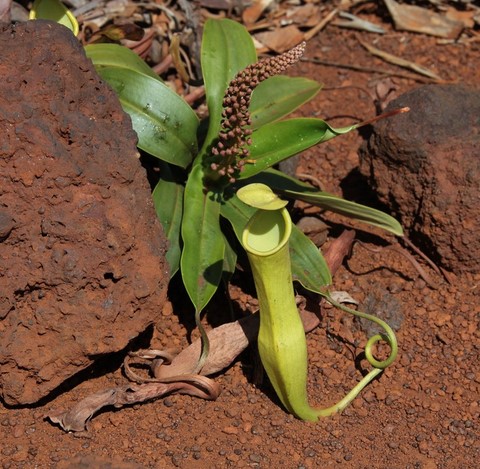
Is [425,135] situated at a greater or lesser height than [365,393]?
greater

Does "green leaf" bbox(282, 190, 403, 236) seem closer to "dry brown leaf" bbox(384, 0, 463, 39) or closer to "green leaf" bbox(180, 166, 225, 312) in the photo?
"green leaf" bbox(180, 166, 225, 312)

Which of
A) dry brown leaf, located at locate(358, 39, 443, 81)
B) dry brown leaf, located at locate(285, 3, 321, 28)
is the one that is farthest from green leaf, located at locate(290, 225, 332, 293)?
dry brown leaf, located at locate(285, 3, 321, 28)

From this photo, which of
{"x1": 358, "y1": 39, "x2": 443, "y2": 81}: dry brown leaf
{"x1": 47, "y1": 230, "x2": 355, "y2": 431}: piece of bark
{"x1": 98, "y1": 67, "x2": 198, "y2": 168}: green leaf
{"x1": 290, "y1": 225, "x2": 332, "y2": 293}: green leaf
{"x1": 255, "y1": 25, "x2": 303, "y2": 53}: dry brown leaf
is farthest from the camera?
{"x1": 255, "y1": 25, "x2": 303, "y2": 53}: dry brown leaf

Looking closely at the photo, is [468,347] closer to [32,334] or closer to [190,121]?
[190,121]

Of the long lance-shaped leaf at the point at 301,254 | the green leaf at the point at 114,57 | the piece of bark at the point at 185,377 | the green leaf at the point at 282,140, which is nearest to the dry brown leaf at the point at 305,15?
the green leaf at the point at 114,57

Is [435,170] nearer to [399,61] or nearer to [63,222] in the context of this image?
[399,61]

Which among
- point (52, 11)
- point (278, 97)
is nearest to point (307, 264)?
point (278, 97)

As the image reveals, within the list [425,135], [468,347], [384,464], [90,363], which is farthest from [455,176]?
[90,363]

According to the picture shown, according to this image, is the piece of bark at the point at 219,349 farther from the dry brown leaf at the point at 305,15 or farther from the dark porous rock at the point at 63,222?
the dry brown leaf at the point at 305,15
